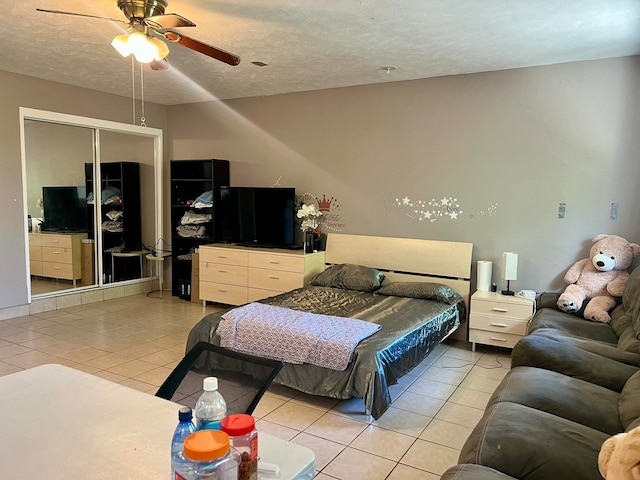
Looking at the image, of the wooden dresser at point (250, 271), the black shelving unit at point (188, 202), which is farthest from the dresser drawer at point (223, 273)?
the black shelving unit at point (188, 202)

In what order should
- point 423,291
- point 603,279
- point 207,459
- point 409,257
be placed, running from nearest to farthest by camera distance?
point 207,459 < point 603,279 < point 423,291 < point 409,257

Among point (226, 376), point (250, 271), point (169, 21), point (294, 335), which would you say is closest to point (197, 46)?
point (169, 21)

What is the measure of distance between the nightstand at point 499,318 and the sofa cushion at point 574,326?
25cm

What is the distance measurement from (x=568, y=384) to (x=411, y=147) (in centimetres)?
312

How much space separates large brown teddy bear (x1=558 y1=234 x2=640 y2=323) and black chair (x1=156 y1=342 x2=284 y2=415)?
124 inches

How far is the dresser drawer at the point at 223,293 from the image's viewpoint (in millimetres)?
5500

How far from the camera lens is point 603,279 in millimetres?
3863

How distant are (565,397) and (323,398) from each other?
1665 mm

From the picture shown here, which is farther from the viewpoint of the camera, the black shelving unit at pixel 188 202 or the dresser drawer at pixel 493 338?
the black shelving unit at pixel 188 202

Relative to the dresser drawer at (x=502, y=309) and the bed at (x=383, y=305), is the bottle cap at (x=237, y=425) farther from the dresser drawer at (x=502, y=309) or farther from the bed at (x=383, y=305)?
the dresser drawer at (x=502, y=309)

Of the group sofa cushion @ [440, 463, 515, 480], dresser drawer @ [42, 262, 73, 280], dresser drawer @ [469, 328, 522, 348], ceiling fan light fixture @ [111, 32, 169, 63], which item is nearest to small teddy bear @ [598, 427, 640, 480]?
sofa cushion @ [440, 463, 515, 480]

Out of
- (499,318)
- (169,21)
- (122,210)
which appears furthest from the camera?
(122,210)

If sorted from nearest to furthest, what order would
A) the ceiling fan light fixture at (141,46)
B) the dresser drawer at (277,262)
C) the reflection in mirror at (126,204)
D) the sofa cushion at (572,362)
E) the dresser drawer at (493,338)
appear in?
the sofa cushion at (572,362) → the ceiling fan light fixture at (141,46) → the dresser drawer at (493,338) → the dresser drawer at (277,262) → the reflection in mirror at (126,204)

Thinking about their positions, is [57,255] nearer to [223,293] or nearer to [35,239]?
[35,239]
